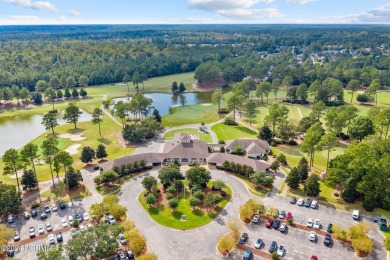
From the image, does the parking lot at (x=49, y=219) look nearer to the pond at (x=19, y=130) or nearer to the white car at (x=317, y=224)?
the white car at (x=317, y=224)

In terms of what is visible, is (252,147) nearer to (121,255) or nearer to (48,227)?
(121,255)

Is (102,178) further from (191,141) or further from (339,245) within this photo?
(339,245)

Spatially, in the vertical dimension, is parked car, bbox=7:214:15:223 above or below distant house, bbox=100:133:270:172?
below

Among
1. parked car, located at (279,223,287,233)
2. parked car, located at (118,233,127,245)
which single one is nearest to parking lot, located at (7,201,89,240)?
parked car, located at (118,233,127,245)

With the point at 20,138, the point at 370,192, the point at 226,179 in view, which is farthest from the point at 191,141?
the point at 20,138

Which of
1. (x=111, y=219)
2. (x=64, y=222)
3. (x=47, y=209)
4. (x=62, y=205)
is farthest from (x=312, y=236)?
(x=47, y=209)

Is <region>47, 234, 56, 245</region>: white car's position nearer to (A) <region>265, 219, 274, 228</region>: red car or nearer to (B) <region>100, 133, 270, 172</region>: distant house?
(B) <region>100, 133, 270, 172</region>: distant house

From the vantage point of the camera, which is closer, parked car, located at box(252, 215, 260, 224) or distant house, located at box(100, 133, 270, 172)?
parked car, located at box(252, 215, 260, 224)
